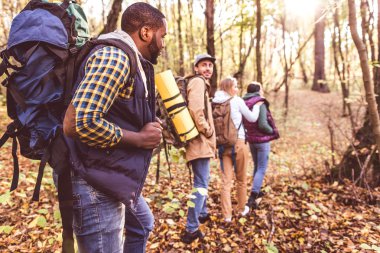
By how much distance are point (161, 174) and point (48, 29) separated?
5.37 m

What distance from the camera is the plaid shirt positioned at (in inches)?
65.7

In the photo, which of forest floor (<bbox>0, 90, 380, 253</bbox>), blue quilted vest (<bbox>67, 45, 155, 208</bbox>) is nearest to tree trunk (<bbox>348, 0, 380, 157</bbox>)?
forest floor (<bbox>0, 90, 380, 253</bbox>)

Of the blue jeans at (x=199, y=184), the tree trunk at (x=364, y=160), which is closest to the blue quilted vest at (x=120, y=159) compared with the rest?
the blue jeans at (x=199, y=184)

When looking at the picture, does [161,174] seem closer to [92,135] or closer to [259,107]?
[259,107]

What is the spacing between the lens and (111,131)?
5.73 feet

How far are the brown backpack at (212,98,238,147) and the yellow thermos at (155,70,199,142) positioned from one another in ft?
2.90

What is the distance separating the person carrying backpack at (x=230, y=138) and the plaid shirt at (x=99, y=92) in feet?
9.43

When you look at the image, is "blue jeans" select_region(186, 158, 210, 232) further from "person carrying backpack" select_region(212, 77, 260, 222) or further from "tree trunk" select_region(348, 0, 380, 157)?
"tree trunk" select_region(348, 0, 380, 157)

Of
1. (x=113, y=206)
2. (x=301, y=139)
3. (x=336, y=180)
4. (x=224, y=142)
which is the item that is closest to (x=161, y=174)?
(x=224, y=142)

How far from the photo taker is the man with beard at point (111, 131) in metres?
1.69

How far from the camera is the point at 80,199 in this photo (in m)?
1.87

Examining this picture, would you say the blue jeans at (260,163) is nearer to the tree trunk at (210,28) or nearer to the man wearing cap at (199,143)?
the man wearing cap at (199,143)

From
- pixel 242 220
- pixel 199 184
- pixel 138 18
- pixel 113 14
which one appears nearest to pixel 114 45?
pixel 138 18

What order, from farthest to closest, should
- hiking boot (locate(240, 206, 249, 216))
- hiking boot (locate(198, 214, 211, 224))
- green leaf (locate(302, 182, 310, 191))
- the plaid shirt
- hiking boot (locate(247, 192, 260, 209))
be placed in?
1. green leaf (locate(302, 182, 310, 191))
2. hiking boot (locate(247, 192, 260, 209))
3. hiking boot (locate(240, 206, 249, 216))
4. hiking boot (locate(198, 214, 211, 224))
5. the plaid shirt
